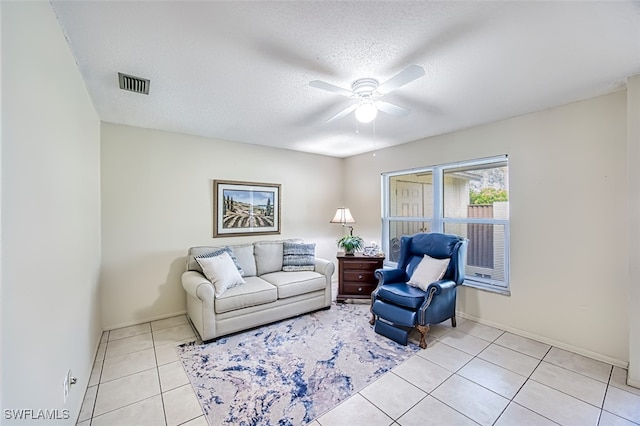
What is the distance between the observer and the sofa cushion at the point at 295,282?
3.37m

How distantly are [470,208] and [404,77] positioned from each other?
2492mm

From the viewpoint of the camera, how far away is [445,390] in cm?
211

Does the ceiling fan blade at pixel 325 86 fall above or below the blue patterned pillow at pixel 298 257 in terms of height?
above

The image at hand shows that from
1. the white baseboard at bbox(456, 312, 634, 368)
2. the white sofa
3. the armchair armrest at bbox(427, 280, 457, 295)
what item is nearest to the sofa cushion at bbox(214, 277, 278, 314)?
the white sofa

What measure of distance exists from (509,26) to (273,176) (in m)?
3.51

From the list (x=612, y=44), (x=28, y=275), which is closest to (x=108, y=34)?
(x=28, y=275)

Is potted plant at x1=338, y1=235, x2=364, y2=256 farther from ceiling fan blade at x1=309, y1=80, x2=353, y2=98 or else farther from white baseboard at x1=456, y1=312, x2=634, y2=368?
ceiling fan blade at x1=309, y1=80, x2=353, y2=98

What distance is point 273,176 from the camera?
4492mm

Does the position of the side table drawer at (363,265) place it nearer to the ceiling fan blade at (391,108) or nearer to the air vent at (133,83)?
the ceiling fan blade at (391,108)

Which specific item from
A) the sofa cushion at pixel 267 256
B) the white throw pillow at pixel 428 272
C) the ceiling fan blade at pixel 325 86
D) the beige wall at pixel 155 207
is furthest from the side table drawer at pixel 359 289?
the ceiling fan blade at pixel 325 86

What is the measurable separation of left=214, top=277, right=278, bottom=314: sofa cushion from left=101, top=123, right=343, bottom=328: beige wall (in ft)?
3.51

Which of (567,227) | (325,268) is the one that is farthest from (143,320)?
(567,227)

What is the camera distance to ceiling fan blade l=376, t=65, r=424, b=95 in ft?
5.51

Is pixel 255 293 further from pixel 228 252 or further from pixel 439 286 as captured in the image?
pixel 439 286
